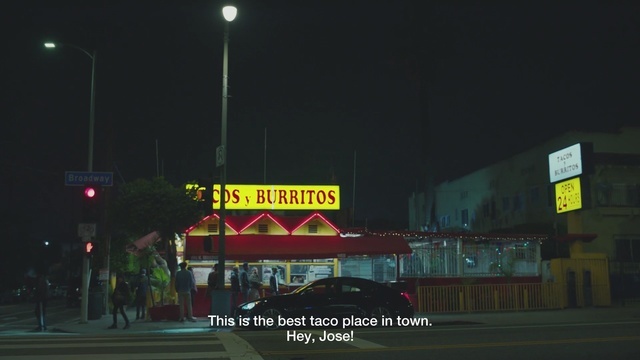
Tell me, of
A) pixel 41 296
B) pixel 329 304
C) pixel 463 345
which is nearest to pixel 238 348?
pixel 463 345

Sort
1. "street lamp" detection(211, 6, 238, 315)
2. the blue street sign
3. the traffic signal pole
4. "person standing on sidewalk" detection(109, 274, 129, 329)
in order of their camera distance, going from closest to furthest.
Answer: "street lamp" detection(211, 6, 238, 315) < "person standing on sidewalk" detection(109, 274, 129, 329) < the blue street sign < the traffic signal pole

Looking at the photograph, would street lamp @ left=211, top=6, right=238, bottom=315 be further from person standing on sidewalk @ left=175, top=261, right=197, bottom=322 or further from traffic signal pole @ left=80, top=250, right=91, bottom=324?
traffic signal pole @ left=80, top=250, right=91, bottom=324

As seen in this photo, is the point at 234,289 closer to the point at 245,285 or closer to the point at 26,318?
the point at 245,285

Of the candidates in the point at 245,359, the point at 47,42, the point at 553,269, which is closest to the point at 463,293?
the point at 553,269

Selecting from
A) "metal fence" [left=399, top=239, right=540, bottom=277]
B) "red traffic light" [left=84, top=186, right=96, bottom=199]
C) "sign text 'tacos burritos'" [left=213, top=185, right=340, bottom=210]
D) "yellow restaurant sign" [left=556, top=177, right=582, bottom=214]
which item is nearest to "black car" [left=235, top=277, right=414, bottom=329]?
"red traffic light" [left=84, top=186, right=96, bottom=199]

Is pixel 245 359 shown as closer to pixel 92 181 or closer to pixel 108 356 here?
pixel 108 356

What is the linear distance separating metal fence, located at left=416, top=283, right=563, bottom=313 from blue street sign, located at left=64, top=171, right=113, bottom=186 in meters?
11.0

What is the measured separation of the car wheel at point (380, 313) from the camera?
Result: 17.7 metres

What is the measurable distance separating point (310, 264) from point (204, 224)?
173 inches

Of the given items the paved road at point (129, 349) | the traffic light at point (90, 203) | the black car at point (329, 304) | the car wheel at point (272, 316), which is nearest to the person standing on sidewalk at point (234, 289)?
the black car at point (329, 304)

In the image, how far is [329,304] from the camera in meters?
17.5

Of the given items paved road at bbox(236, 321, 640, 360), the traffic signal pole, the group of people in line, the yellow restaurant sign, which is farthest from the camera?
the yellow restaurant sign

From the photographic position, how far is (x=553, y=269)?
25562mm

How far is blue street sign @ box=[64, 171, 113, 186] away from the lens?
20.4 metres
